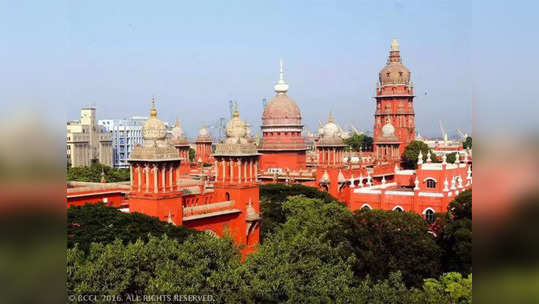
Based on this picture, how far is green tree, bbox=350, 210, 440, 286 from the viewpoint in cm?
2467

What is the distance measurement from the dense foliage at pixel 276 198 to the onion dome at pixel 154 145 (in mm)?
10140

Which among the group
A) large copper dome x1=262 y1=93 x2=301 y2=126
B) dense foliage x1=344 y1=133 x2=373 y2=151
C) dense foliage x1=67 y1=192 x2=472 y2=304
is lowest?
dense foliage x1=67 y1=192 x2=472 y2=304

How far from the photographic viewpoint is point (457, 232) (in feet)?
84.5

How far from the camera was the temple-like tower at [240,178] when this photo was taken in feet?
95.1

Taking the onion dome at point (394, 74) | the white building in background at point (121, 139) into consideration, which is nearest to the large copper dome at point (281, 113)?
the onion dome at point (394, 74)

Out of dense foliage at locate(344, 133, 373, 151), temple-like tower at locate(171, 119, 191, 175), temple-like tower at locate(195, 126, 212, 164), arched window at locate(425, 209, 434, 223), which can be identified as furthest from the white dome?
dense foliage at locate(344, 133, 373, 151)

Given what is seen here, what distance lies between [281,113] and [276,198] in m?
14.7

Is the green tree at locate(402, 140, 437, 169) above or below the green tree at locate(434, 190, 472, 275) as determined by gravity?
above

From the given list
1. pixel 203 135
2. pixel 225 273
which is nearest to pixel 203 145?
pixel 203 135

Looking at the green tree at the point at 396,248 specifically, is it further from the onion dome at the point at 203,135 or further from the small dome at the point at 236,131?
the onion dome at the point at 203,135

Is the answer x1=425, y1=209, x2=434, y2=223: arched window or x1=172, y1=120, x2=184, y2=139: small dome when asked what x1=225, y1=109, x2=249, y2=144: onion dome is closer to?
x1=425, y1=209, x2=434, y2=223: arched window
